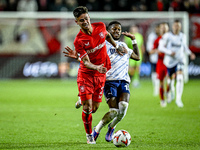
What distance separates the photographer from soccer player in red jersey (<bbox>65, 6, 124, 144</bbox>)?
22.0ft

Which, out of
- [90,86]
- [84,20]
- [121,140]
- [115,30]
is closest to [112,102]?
[90,86]

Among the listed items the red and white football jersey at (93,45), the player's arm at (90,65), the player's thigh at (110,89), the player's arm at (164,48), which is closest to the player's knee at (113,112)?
the player's thigh at (110,89)

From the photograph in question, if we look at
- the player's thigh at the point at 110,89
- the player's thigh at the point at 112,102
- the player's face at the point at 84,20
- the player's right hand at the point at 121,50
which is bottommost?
the player's thigh at the point at 112,102

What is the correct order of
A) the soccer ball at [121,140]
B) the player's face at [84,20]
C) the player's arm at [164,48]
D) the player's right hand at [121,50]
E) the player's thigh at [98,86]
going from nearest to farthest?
the soccer ball at [121,140] → the player's face at [84,20] → the player's thigh at [98,86] → the player's right hand at [121,50] → the player's arm at [164,48]

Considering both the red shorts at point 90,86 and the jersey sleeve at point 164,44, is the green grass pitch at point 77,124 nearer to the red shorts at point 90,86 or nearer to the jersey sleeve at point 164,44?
the red shorts at point 90,86

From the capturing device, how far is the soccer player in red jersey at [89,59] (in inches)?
264

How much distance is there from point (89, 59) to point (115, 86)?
74cm

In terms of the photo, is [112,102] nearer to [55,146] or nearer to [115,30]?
[55,146]

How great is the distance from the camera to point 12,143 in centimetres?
685

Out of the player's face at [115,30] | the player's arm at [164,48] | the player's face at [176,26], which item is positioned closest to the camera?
the player's face at [115,30]

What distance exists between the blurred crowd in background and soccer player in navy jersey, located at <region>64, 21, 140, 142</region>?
52.0 ft

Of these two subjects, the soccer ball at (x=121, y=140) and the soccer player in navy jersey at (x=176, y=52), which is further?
the soccer player in navy jersey at (x=176, y=52)

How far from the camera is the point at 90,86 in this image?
269 inches

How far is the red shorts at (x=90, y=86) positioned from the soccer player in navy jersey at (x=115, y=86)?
26 cm
